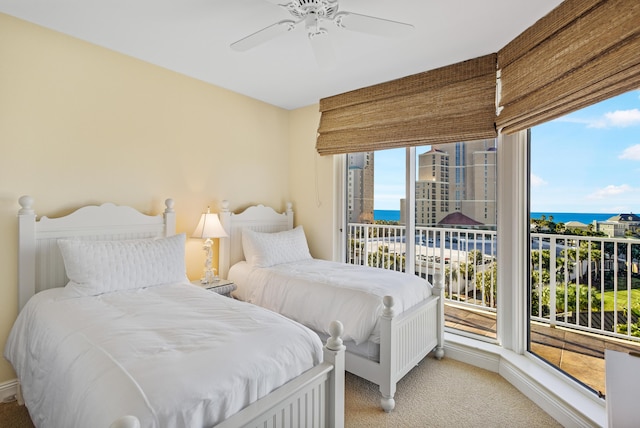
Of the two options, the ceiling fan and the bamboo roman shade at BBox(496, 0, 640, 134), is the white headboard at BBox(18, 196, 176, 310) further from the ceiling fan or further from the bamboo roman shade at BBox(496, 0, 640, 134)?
the bamboo roman shade at BBox(496, 0, 640, 134)

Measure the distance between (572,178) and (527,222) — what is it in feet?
1.38

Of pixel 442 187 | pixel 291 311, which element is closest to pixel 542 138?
pixel 442 187

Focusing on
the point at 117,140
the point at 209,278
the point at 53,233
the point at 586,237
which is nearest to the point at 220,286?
the point at 209,278

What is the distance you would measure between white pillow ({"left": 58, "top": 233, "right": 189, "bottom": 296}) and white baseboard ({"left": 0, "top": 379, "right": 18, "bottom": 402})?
2.75 ft

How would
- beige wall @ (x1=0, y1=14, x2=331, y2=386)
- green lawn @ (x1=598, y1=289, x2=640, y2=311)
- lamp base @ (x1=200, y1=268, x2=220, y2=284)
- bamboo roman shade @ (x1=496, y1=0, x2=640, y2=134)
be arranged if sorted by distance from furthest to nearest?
lamp base @ (x1=200, y1=268, x2=220, y2=284) → green lawn @ (x1=598, y1=289, x2=640, y2=311) → beige wall @ (x1=0, y1=14, x2=331, y2=386) → bamboo roman shade @ (x1=496, y1=0, x2=640, y2=134)

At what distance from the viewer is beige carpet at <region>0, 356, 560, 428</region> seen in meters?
1.92

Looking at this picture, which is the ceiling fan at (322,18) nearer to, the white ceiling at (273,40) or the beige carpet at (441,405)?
the white ceiling at (273,40)

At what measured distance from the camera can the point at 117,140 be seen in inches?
98.4

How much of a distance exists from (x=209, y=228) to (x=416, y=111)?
7.06ft

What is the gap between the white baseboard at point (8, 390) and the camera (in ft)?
6.66

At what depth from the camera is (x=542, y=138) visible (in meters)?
2.37

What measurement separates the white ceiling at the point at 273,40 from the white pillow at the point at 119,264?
146 cm

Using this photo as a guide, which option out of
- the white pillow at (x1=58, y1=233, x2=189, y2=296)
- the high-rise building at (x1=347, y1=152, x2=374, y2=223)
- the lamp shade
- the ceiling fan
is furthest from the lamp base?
the ceiling fan

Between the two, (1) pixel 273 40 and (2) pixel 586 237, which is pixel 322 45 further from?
(2) pixel 586 237
